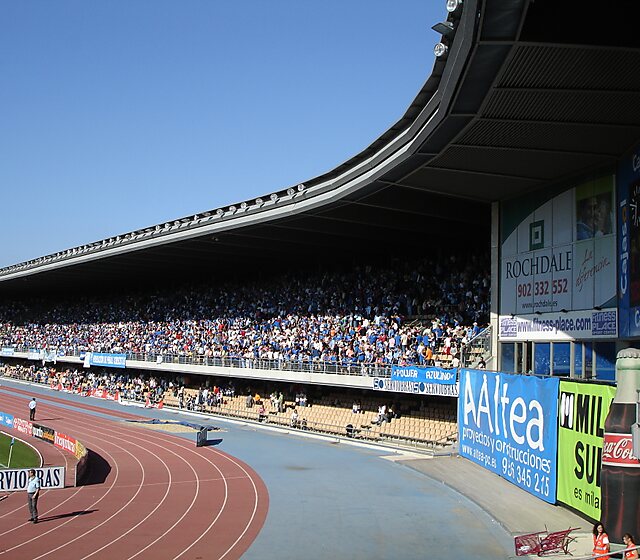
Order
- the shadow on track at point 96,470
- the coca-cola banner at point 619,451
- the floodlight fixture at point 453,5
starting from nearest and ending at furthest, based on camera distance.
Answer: the coca-cola banner at point 619,451 → the floodlight fixture at point 453,5 → the shadow on track at point 96,470

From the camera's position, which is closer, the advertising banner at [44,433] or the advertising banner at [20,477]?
the advertising banner at [20,477]

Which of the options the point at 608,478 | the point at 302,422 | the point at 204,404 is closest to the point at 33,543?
the point at 608,478

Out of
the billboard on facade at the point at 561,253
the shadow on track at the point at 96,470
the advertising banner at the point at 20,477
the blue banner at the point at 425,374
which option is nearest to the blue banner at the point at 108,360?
the shadow on track at the point at 96,470

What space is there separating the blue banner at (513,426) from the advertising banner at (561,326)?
91.2 inches

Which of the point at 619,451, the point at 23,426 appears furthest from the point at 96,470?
the point at 619,451

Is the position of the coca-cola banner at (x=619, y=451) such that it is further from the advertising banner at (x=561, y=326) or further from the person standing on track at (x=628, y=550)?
the advertising banner at (x=561, y=326)

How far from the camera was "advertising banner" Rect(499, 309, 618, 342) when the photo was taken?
1965cm

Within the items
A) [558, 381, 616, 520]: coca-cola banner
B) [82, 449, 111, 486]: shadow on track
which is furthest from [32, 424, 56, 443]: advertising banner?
[558, 381, 616, 520]: coca-cola banner

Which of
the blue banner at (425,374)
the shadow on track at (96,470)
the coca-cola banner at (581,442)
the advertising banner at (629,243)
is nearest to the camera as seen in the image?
the coca-cola banner at (581,442)

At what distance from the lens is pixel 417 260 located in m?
35.5

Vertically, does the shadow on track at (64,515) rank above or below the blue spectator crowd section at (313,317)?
below

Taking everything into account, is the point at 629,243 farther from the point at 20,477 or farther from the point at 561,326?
the point at 20,477

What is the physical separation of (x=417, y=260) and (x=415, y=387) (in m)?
10.3

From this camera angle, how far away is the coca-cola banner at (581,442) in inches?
547
